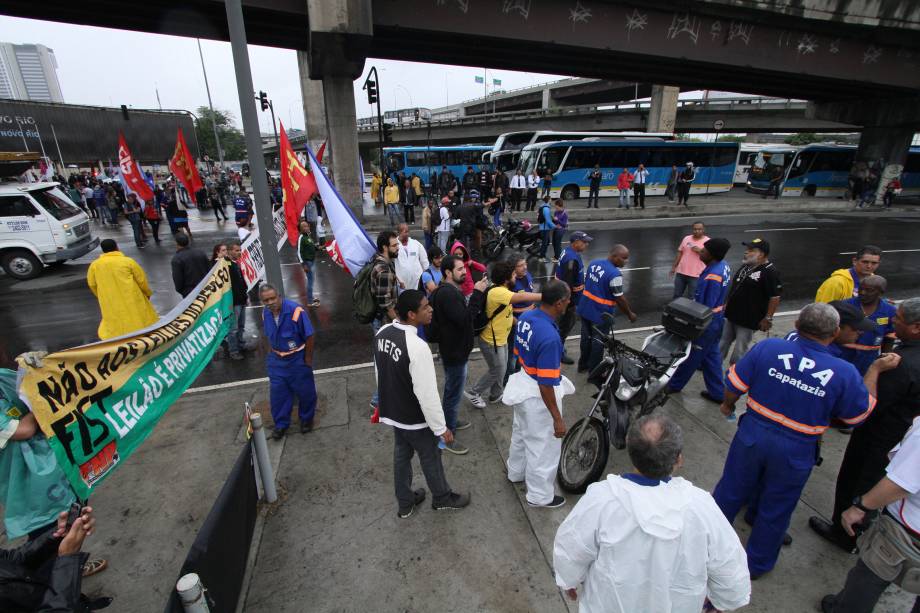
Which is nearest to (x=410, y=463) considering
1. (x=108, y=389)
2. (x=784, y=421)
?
(x=108, y=389)

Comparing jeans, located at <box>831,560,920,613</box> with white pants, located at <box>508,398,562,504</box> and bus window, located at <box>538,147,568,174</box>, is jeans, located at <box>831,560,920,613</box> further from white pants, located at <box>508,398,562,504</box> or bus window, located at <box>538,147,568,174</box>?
bus window, located at <box>538,147,568,174</box>

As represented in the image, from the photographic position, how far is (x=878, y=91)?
21.9m

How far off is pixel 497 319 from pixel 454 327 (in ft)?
2.24

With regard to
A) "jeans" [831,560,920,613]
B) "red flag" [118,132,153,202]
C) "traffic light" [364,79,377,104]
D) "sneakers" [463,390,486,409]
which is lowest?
"sneakers" [463,390,486,409]

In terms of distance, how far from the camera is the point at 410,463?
12.0 ft

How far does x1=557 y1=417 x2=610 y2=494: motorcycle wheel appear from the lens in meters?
3.89

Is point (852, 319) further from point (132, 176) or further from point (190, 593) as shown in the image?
point (132, 176)

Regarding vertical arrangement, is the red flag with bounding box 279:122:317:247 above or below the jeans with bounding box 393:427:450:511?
above

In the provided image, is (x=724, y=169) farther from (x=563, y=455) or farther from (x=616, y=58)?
(x=563, y=455)

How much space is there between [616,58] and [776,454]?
1882cm

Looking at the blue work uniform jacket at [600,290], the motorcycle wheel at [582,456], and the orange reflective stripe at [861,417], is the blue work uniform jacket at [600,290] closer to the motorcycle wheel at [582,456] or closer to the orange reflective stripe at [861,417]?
the motorcycle wheel at [582,456]

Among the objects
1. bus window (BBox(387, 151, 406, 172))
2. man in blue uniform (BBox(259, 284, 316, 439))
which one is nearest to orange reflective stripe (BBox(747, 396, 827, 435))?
man in blue uniform (BBox(259, 284, 316, 439))

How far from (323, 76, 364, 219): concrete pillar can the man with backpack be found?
14249 millimetres

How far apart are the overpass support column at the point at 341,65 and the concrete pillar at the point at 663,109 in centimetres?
2745
